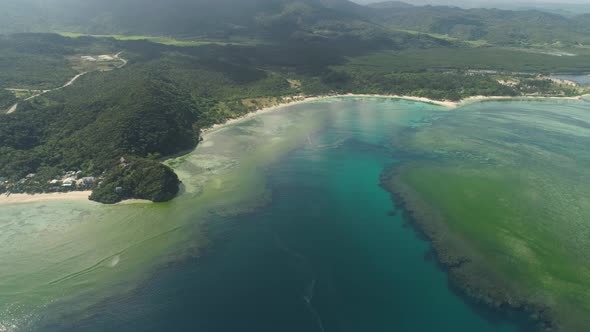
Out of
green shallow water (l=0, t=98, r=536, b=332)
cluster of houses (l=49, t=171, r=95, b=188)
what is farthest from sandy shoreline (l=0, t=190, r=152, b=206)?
cluster of houses (l=49, t=171, r=95, b=188)

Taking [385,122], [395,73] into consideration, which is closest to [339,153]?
[385,122]

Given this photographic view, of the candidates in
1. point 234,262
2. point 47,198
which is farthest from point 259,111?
point 234,262

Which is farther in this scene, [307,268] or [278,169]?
[278,169]

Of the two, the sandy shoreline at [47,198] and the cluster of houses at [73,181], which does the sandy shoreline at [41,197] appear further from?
the cluster of houses at [73,181]

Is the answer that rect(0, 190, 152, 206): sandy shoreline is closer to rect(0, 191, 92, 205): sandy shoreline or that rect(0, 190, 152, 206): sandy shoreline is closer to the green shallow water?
rect(0, 191, 92, 205): sandy shoreline

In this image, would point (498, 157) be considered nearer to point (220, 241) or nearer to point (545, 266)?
point (545, 266)

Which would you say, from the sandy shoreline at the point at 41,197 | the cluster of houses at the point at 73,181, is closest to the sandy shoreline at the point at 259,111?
the sandy shoreline at the point at 41,197

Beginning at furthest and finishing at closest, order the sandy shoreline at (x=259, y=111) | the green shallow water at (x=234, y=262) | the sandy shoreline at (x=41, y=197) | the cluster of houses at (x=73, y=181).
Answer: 1. the cluster of houses at (x=73, y=181)
2. the sandy shoreline at (x=259, y=111)
3. the sandy shoreline at (x=41, y=197)
4. the green shallow water at (x=234, y=262)

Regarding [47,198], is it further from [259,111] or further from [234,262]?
[259,111]
